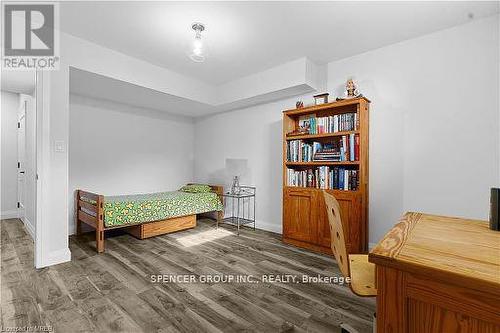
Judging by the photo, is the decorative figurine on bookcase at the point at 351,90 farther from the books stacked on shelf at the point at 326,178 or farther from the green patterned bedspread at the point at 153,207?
the green patterned bedspread at the point at 153,207

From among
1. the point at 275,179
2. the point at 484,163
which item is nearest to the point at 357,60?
the point at 484,163

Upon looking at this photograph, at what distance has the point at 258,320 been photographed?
169cm

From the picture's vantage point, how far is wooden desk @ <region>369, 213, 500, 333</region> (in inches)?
27.5

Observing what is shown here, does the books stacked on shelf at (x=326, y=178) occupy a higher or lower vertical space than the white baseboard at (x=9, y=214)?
higher

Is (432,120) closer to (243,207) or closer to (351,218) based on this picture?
(351,218)

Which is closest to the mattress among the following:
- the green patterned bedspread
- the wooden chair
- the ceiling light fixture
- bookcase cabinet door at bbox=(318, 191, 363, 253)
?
the green patterned bedspread

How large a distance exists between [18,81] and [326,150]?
15.1ft

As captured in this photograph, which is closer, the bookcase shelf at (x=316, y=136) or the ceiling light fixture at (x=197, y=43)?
the ceiling light fixture at (x=197, y=43)

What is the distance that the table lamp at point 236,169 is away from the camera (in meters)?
4.21

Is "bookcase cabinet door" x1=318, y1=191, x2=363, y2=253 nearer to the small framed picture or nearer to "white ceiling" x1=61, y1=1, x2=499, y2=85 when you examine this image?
the small framed picture

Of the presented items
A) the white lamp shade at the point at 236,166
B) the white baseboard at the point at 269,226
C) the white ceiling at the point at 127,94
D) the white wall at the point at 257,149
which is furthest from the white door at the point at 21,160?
the white baseboard at the point at 269,226

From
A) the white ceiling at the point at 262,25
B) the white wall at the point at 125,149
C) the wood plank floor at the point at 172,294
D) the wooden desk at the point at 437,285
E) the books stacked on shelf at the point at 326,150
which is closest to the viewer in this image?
the wooden desk at the point at 437,285

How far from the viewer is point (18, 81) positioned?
11.9 ft

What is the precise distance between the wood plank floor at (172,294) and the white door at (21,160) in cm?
160
